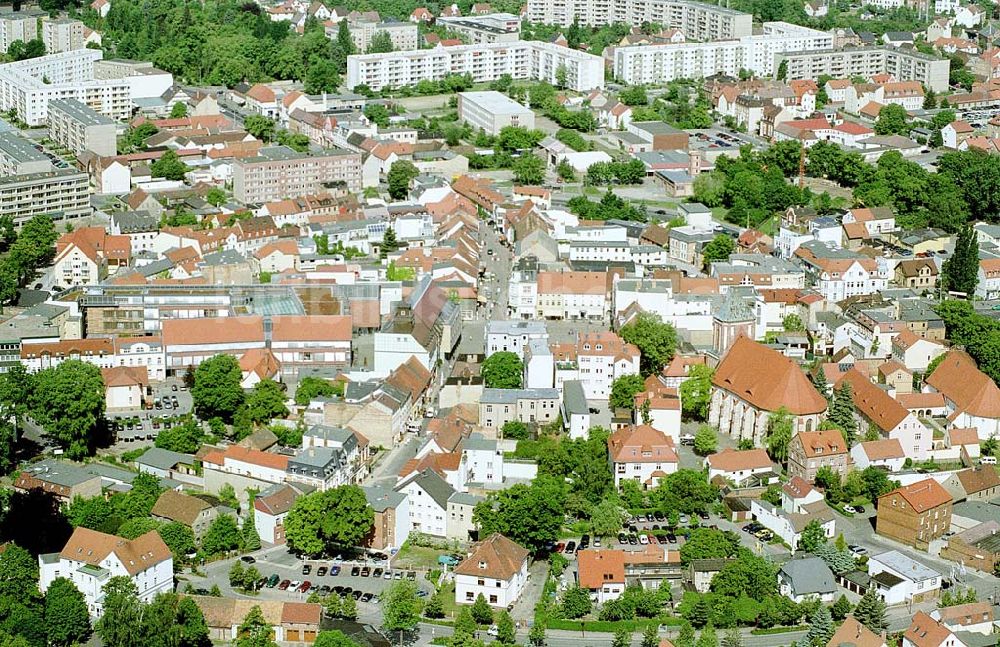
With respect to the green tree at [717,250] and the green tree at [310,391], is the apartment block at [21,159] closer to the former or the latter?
the green tree at [310,391]

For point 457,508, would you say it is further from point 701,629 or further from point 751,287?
point 751,287

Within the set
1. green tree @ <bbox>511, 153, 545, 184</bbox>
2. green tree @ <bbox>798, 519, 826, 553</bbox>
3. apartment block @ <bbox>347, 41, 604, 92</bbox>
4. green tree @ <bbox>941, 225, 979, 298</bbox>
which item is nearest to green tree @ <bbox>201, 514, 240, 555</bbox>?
green tree @ <bbox>798, 519, 826, 553</bbox>

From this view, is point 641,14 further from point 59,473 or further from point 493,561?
point 493,561

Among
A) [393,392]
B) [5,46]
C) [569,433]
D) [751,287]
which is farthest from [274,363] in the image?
[5,46]

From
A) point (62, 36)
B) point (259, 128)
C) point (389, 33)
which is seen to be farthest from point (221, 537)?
point (389, 33)

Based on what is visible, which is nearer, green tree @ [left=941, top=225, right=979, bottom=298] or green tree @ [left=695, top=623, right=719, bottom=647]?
green tree @ [left=695, top=623, right=719, bottom=647]

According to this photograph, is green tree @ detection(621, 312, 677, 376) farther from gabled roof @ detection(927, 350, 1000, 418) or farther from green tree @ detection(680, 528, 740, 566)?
green tree @ detection(680, 528, 740, 566)

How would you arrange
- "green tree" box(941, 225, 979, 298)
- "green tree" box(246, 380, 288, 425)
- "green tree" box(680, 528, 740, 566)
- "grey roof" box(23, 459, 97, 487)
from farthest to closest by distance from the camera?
"green tree" box(941, 225, 979, 298)
"green tree" box(246, 380, 288, 425)
"grey roof" box(23, 459, 97, 487)
"green tree" box(680, 528, 740, 566)
